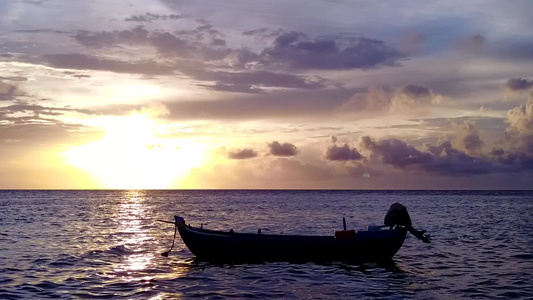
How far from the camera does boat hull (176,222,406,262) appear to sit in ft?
92.0

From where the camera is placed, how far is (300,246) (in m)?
28.0

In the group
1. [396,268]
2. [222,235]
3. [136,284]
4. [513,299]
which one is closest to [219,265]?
[222,235]

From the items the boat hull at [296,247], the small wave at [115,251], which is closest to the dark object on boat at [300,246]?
the boat hull at [296,247]

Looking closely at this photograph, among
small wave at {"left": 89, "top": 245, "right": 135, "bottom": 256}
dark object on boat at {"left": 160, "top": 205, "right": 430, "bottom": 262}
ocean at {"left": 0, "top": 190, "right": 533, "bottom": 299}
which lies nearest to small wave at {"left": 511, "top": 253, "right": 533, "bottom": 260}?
ocean at {"left": 0, "top": 190, "right": 533, "bottom": 299}

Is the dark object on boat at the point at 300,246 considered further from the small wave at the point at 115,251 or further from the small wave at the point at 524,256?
the small wave at the point at 524,256

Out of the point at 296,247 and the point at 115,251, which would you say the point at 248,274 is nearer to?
the point at 296,247

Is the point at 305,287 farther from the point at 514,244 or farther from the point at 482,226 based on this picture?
the point at 482,226

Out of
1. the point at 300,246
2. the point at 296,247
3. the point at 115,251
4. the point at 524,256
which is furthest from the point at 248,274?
the point at 524,256

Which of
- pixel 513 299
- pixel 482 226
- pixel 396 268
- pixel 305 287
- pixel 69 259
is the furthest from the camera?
pixel 482 226

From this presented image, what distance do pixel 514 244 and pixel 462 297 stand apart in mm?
20635

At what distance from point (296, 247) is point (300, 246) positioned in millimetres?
234

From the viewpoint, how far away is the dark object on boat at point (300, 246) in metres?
28.1

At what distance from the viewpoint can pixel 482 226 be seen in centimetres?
5372

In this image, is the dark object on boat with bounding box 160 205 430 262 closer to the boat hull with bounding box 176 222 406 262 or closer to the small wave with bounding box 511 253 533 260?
the boat hull with bounding box 176 222 406 262
